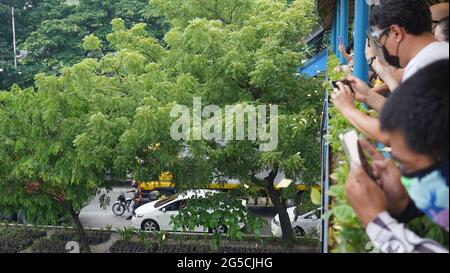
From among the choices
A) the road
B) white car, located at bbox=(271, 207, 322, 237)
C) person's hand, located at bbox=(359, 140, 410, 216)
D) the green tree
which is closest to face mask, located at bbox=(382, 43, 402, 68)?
person's hand, located at bbox=(359, 140, 410, 216)

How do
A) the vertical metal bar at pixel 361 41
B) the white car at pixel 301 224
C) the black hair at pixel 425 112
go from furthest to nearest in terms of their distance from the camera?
the white car at pixel 301 224 < the vertical metal bar at pixel 361 41 < the black hair at pixel 425 112

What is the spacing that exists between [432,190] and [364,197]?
0.62 ft

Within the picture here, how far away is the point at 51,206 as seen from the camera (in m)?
9.36

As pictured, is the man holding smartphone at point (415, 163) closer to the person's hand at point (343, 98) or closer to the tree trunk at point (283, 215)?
the person's hand at point (343, 98)

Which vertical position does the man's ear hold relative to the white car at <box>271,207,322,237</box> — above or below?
above

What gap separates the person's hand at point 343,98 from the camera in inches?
86.6

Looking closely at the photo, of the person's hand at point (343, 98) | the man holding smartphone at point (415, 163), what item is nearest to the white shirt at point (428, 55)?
the person's hand at point (343, 98)

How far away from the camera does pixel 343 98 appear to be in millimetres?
2248

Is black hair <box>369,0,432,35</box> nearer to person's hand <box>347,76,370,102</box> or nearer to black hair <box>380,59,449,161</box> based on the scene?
person's hand <box>347,76,370,102</box>

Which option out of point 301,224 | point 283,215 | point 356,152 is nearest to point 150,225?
point 301,224

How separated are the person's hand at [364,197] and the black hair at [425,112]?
0.58ft

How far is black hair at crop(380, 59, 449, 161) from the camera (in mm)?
1259

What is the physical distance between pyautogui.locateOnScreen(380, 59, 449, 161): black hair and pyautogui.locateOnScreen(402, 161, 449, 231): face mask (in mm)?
37
